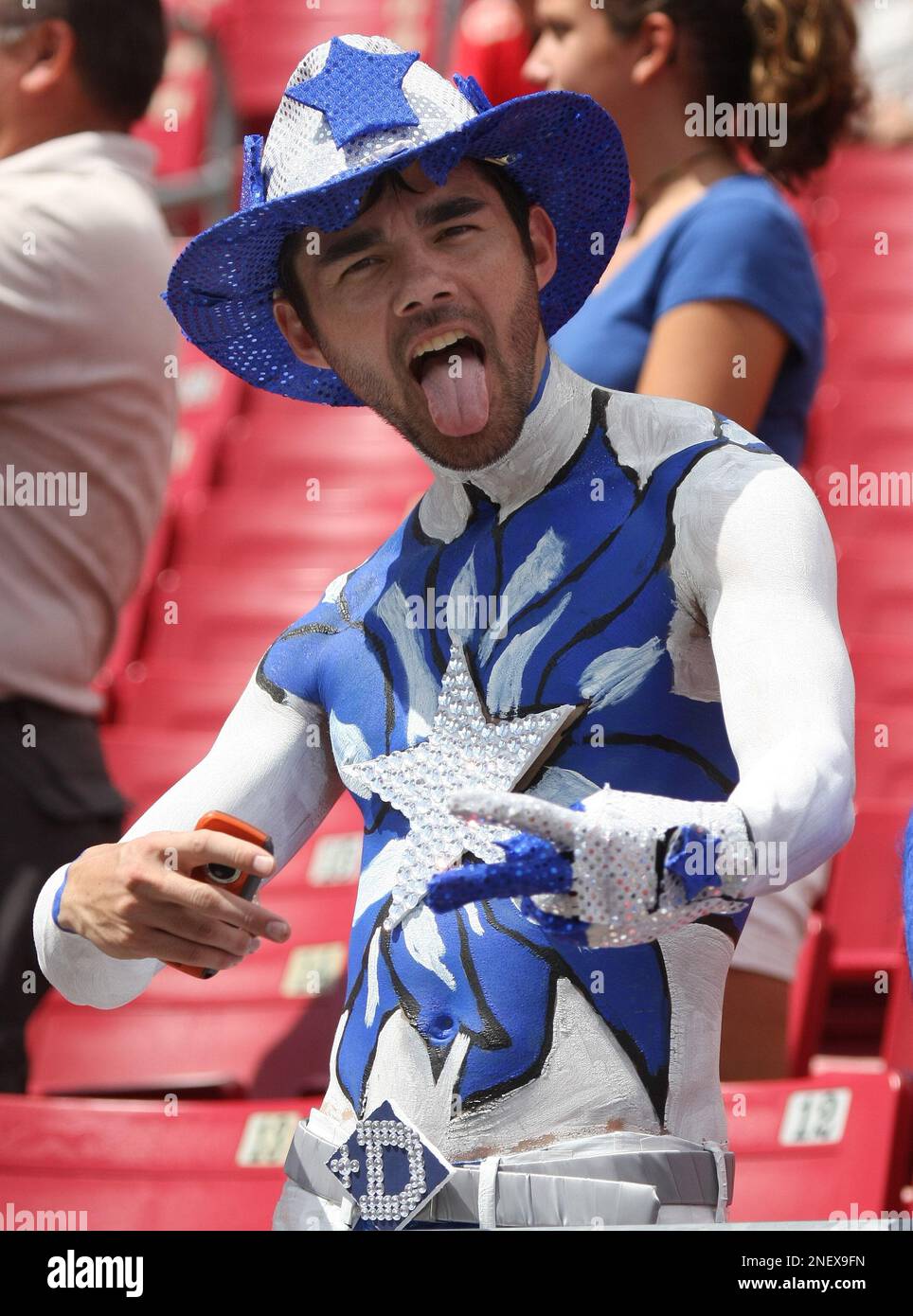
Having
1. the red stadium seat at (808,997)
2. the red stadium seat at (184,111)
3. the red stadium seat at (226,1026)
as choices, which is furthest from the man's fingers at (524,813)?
the red stadium seat at (184,111)

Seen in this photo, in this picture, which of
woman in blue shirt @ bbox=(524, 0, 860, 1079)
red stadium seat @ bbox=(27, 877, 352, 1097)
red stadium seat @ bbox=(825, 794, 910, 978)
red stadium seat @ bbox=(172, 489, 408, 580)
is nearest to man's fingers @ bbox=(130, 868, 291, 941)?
woman in blue shirt @ bbox=(524, 0, 860, 1079)

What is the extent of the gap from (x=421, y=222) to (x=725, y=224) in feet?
2.61

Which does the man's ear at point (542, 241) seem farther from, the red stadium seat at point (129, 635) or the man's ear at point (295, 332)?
the red stadium seat at point (129, 635)

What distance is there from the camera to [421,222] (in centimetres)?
173

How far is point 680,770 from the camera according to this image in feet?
5.42

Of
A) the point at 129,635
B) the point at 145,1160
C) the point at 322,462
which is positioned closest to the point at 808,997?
the point at 145,1160

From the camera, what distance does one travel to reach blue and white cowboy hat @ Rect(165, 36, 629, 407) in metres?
1.72

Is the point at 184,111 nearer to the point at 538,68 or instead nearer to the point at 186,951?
the point at 538,68

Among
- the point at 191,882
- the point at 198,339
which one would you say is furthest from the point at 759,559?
the point at 198,339

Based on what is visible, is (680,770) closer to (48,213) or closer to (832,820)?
(832,820)

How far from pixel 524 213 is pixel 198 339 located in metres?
0.35

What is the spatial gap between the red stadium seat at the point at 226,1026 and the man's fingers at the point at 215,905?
160 cm

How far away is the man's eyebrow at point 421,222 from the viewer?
173cm

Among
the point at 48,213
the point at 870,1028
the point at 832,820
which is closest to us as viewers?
the point at 832,820
